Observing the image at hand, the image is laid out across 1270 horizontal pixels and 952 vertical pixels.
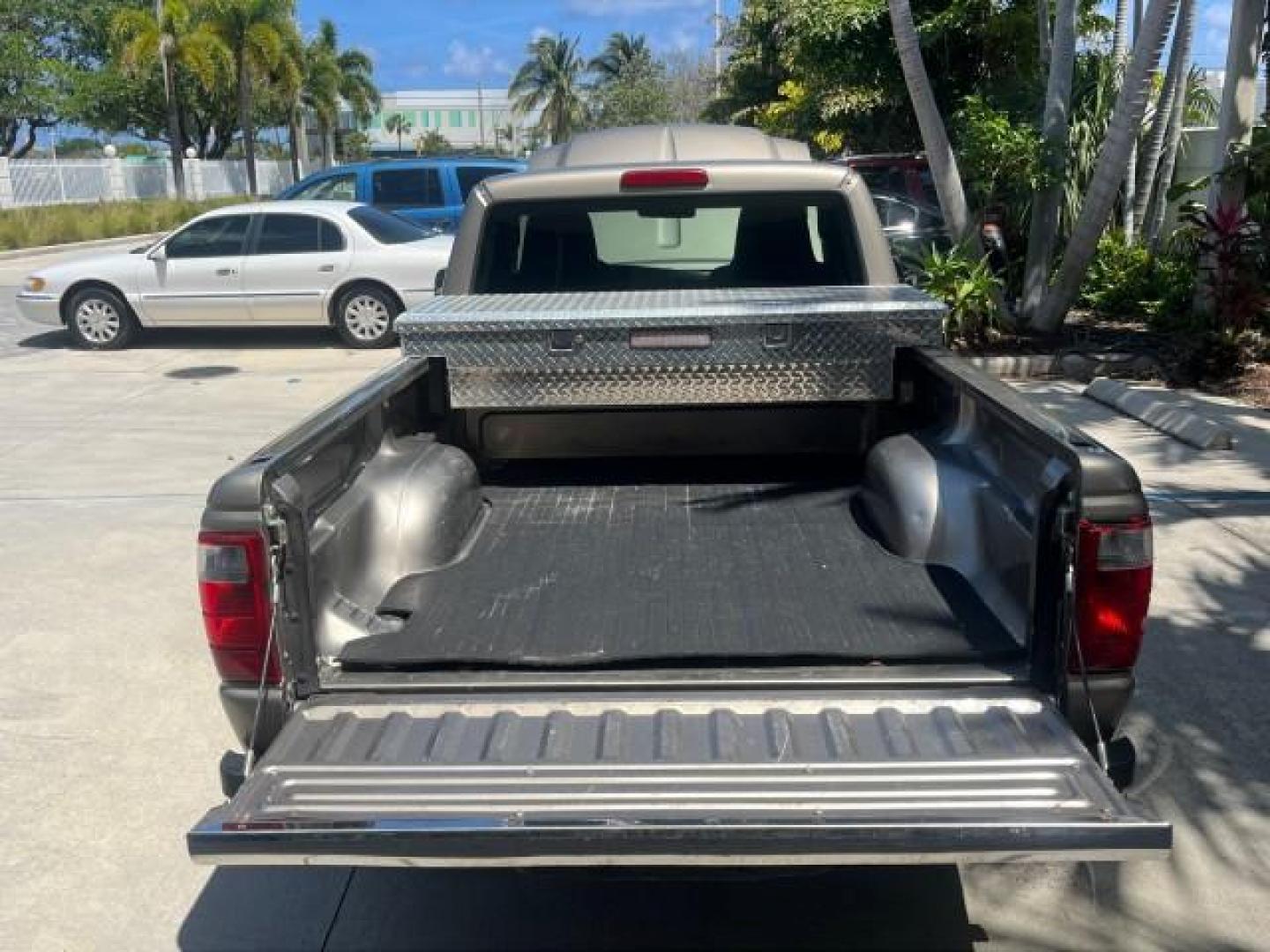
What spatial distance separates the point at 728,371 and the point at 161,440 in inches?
252

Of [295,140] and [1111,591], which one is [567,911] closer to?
[1111,591]

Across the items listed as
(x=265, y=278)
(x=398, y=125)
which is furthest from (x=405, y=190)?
(x=398, y=125)

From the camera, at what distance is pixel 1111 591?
281 centimetres

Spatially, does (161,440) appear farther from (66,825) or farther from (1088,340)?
(1088,340)

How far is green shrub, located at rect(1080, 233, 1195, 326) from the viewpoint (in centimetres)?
1195

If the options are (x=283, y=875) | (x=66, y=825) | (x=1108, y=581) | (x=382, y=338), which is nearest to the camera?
(x=1108, y=581)

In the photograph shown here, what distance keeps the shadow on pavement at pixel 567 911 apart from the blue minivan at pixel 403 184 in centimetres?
1335

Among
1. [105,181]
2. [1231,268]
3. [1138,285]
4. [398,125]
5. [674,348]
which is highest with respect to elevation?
[398,125]

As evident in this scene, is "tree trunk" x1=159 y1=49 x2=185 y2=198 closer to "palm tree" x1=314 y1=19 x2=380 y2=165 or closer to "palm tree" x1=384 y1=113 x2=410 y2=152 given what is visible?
"palm tree" x1=314 y1=19 x2=380 y2=165

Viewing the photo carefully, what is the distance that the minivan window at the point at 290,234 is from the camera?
43.4ft

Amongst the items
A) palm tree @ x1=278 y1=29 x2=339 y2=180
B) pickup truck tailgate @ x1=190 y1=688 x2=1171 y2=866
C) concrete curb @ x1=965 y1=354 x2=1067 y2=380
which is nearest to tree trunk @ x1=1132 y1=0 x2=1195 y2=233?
concrete curb @ x1=965 y1=354 x2=1067 y2=380

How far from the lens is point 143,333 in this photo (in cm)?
1428

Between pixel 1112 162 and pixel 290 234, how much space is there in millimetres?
8272

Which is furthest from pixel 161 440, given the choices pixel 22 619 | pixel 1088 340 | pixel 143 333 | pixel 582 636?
pixel 1088 340
